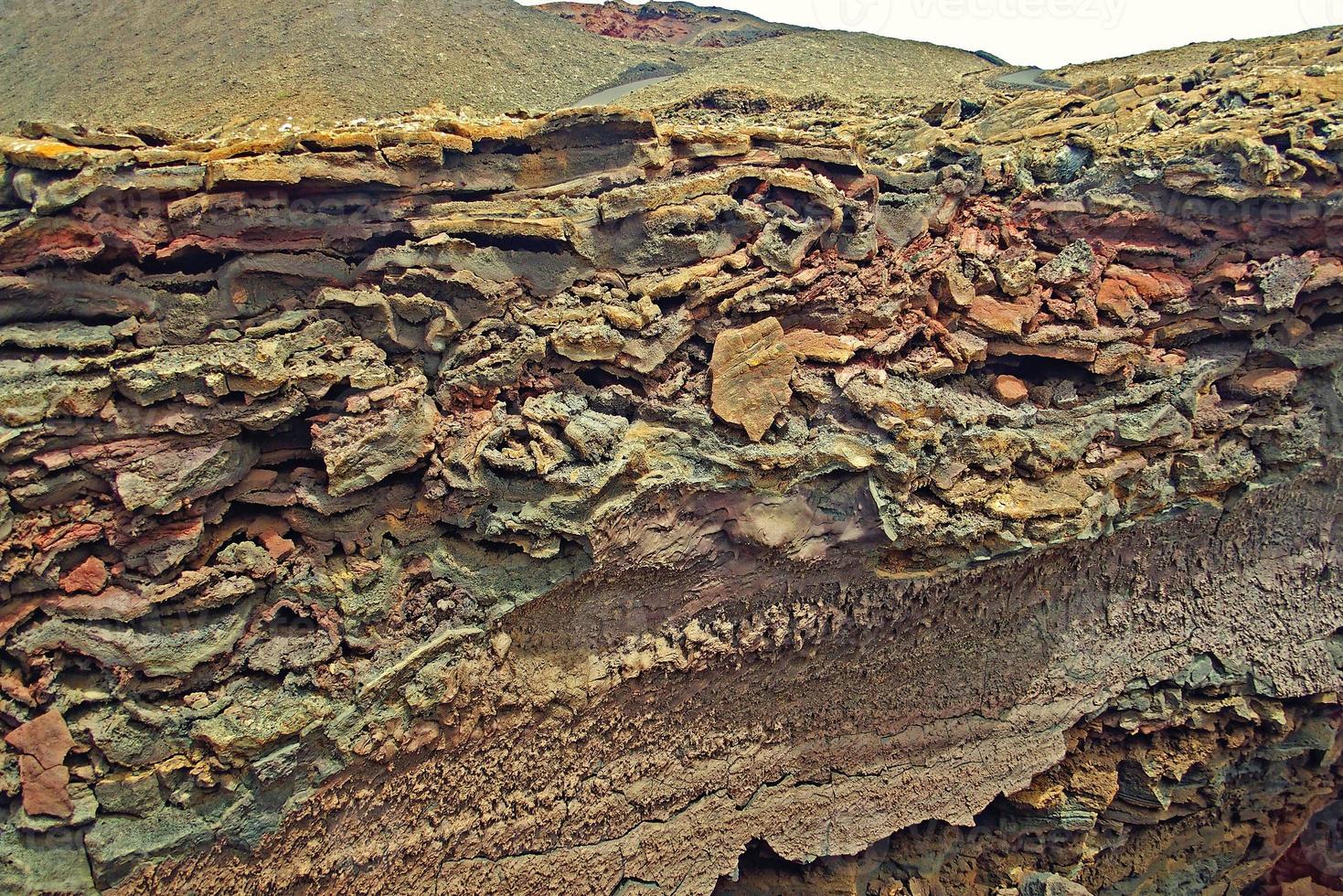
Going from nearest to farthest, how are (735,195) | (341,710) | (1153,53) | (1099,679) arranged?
(341,710) → (735,195) → (1099,679) → (1153,53)

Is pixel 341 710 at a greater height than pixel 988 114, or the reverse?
pixel 988 114

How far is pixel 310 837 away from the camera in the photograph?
589 cm

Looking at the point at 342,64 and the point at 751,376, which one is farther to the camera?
the point at 342,64

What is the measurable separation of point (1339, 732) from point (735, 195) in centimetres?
786

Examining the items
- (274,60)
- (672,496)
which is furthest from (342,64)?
(672,496)

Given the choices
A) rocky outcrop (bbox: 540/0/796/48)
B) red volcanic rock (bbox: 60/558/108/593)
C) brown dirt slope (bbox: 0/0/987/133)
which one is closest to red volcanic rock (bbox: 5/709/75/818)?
red volcanic rock (bbox: 60/558/108/593)

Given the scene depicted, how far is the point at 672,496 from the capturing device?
21.0 ft

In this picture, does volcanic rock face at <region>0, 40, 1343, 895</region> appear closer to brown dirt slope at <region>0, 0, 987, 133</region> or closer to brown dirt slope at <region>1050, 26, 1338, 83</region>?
brown dirt slope at <region>1050, 26, 1338, 83</region>

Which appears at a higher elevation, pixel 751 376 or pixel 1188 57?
pixel 1188 57

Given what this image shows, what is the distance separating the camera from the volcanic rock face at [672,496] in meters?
5.45

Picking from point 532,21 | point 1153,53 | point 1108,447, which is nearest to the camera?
point 1108,447

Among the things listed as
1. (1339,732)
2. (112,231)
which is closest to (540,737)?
(112,231)

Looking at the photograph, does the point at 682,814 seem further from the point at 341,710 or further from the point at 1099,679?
the point at 1099,679

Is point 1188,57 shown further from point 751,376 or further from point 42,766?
point 42,766
